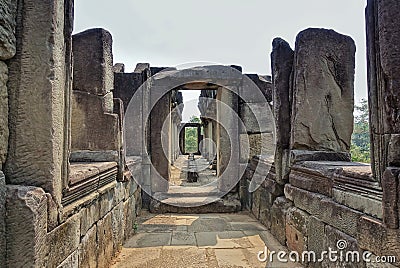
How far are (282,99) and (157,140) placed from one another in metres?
3.18

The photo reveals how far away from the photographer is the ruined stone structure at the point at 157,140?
68.7 inches

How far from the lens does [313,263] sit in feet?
9.89

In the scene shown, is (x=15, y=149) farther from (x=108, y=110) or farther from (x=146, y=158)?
(x=146, y=158)

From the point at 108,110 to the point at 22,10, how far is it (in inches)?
89.1

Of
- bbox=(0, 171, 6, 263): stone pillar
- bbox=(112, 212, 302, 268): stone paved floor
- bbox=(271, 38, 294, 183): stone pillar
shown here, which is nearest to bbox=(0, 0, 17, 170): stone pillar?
bbox=(0, 171, 6, 263): stone pillar

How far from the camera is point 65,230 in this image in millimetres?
2080

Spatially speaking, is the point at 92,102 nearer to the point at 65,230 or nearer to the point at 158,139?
the point at 65,230

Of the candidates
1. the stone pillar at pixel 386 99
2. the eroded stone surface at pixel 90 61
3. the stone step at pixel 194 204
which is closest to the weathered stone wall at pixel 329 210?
the stone pillar at pixel 386 99

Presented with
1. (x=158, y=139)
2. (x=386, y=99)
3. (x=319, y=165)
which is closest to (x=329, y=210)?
(x=319, y=165)

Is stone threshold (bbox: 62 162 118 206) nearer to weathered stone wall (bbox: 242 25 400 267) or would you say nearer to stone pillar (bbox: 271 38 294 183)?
weathered stone wall (bbox: 242 25 400 267)

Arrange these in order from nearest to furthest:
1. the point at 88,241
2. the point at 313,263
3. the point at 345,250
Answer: the point at 345,250
the point at 88,241
the point at 313,263

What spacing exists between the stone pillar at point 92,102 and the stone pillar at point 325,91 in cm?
225

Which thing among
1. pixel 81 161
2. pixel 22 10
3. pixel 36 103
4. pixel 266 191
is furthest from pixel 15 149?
pixel 266 191

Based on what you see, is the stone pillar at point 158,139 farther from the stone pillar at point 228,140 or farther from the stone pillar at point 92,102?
the stone pillar at point 92,102
